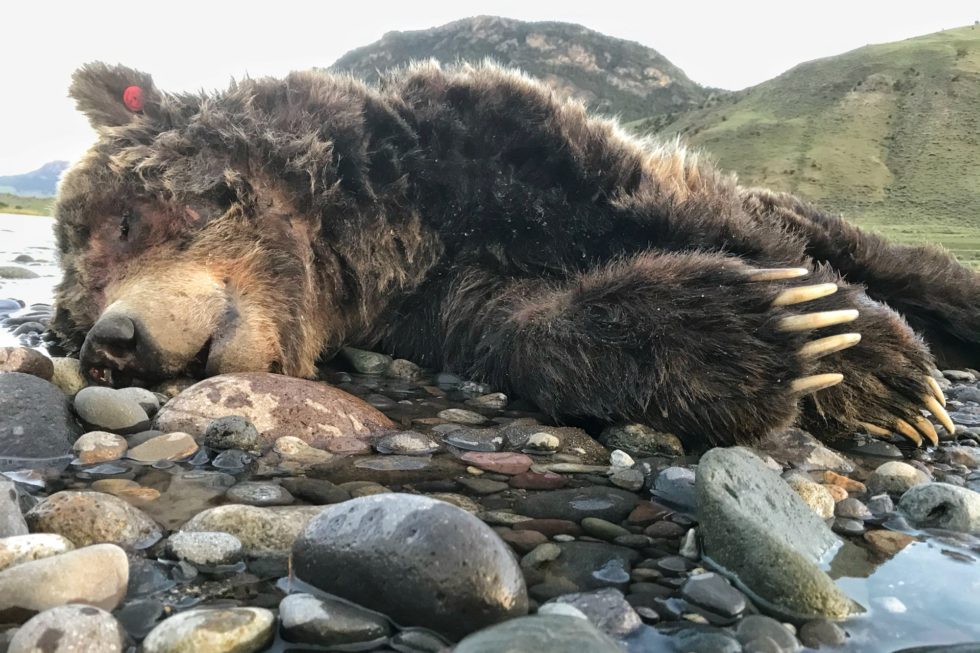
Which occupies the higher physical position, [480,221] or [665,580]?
[480,221]

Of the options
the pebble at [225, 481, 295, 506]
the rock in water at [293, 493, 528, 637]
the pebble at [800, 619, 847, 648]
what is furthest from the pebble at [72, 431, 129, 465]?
the pebble at [800, 619, 847, 648]

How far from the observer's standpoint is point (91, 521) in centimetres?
133

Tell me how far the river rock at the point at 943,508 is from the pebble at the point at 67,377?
8.15ft

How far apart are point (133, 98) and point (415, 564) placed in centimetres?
292

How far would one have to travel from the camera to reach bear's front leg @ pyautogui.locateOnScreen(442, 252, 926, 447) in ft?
6.91

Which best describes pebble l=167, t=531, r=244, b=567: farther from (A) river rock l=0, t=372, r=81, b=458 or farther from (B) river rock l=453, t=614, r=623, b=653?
(A) river rock l=0, t=372, r=81, b=458

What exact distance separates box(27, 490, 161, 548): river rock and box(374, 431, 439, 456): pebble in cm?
73

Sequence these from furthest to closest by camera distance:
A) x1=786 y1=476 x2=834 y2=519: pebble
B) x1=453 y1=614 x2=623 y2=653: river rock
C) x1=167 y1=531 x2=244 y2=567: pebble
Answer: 1. x1=786 y1=476 x2=834 y2=519: pebble
2. x1=167 y1=531 x2=244 y2=567: pebble
3. x1=453 y1=614 x2=623 y2=653: river rock

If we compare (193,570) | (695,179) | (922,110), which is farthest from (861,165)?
(193,570)

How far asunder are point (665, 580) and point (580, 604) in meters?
0.21

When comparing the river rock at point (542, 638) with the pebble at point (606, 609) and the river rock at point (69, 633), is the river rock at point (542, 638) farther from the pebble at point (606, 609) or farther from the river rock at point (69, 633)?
the river rock at point (69, 633)

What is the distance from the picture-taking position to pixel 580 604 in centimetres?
114

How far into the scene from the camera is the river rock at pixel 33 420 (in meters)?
1.84

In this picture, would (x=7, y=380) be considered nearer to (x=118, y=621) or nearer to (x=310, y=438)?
(x=310, y=438)
